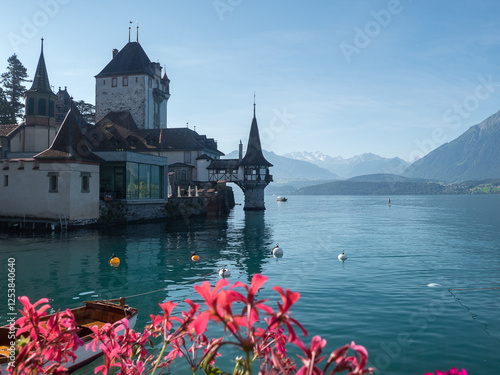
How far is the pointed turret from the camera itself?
4944 centimetres

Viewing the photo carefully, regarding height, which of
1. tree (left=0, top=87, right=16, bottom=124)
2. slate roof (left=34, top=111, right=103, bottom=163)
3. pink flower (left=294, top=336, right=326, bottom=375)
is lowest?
pink flower (left=294, top=336, right=326, bottom=375)

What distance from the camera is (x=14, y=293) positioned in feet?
55.7

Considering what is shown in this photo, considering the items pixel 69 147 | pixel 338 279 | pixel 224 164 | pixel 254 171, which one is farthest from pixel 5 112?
pixel 338 279

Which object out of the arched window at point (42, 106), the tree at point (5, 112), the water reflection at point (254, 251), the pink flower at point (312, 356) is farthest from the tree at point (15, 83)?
the pink flower at point (312, 356)

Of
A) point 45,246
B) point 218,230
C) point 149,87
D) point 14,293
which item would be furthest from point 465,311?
point 149,87

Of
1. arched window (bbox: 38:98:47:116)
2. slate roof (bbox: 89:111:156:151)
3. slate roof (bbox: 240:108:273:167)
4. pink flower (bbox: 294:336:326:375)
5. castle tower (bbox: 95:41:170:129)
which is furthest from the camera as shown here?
slate roof (bbox: 240:108:273:167)

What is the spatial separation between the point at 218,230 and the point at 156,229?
246 inches

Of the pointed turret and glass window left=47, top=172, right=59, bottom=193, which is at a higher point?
the pointed turret

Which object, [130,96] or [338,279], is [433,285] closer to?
[338,279]

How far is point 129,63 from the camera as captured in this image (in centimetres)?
7425

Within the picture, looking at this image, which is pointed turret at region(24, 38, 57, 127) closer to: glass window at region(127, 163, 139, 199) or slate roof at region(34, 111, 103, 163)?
slate roof at region(34, 111, 103, 163)

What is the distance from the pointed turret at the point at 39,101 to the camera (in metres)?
49.4

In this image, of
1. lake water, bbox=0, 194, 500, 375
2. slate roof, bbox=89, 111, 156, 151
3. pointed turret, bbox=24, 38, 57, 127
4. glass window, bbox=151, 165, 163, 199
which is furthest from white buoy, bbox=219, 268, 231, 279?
slate roof, bbox=89, 111, 156, 151

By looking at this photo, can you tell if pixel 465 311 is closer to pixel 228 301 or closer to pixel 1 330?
pixel 1 330
